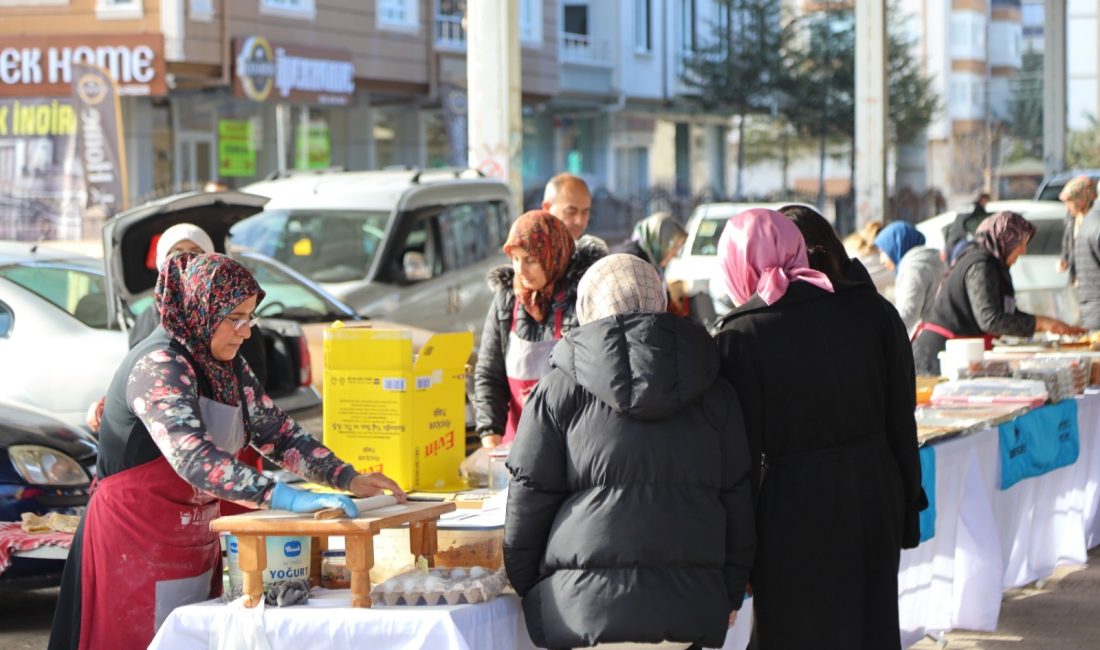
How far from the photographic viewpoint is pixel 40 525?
7453 mm

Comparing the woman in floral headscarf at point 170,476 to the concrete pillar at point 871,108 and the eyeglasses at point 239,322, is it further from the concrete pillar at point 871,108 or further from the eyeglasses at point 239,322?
the concrete pillar at point 871,108

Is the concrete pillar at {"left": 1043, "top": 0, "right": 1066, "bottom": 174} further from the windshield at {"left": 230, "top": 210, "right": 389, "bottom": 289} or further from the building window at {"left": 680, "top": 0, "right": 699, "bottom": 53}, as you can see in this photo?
the windshield at {"left": 230, "top": 210, "right": 389, "bottom": 289}

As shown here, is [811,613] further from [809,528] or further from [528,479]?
[528,479]

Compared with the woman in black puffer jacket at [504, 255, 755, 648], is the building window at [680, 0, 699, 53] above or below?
above

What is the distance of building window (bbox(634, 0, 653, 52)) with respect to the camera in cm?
4550

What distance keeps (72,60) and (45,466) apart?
20238 millimetres

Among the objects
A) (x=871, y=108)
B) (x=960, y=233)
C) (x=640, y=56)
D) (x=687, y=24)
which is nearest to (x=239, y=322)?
(x=960, y=233)

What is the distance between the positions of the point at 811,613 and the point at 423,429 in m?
1.41

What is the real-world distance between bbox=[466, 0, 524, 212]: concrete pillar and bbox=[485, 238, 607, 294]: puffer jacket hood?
9645mm

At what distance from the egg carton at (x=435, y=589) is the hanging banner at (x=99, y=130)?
1716cm

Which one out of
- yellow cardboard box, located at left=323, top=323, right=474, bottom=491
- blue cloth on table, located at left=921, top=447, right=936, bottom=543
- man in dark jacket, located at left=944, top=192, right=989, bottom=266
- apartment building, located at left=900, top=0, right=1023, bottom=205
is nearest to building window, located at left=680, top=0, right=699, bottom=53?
apartment building, located at left=900, top=0, right=1023, bottom=205

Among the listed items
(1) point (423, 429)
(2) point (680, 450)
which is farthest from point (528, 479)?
(1) point (423, 429)

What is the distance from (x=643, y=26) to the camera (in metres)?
45.9

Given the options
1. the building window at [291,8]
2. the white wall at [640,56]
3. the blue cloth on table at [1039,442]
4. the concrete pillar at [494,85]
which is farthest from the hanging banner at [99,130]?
the white wall at [640,56]
